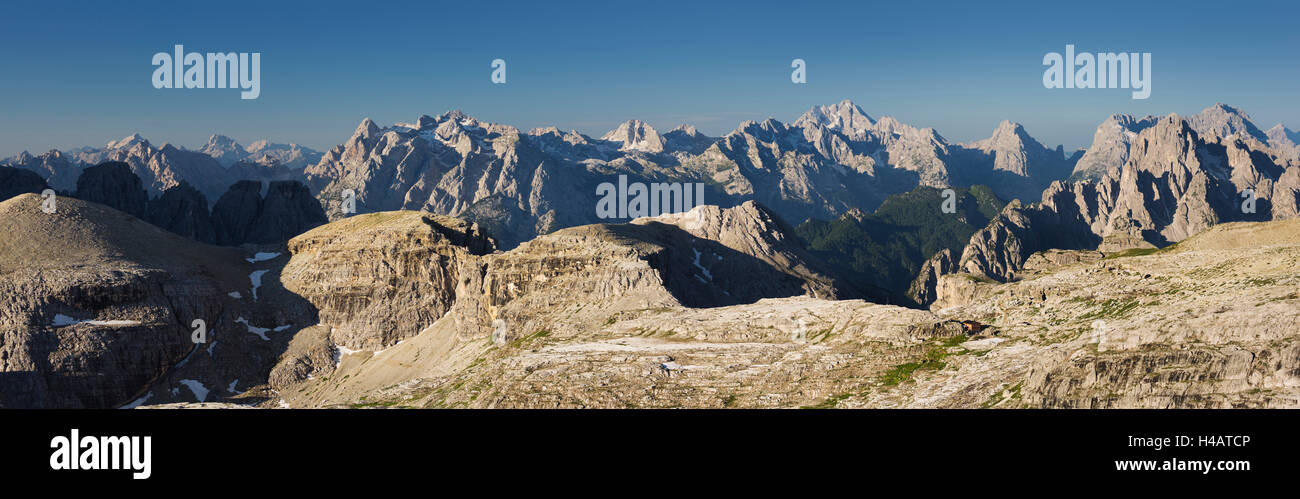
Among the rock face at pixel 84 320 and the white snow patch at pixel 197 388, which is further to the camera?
the white snow patch at pixel 197 388

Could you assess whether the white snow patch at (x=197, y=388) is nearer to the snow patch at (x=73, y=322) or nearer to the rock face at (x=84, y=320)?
the rock face at (x=84, y=320)

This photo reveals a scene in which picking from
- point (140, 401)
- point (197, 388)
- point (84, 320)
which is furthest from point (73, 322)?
point (197, 388)

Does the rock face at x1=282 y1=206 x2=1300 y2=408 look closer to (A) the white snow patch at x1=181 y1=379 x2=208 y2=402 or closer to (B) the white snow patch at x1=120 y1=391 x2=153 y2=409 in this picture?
(A) the white snow patch at x1=181 y1=379 x2=208 y2=402

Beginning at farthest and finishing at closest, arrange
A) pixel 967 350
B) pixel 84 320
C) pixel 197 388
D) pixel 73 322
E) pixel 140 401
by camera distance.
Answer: pixel 197 388 → pixel 84 320 → pixel 73 322 → pixel 140 401 → pixel 967 350

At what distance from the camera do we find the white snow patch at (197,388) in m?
177

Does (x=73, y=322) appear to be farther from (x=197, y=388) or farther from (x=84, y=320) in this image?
(x=197, y=388)

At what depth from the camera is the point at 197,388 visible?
588 feet

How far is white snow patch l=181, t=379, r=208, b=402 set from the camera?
17725cm

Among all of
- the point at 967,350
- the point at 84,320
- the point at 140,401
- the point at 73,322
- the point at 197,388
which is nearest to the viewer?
the point at 967,350

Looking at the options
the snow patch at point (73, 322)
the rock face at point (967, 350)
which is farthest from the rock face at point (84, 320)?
the rock face at point (967, 350)

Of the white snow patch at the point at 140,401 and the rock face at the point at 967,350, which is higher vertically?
the rock face at the point at 967,350

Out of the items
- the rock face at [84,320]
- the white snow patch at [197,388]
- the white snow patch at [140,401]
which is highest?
the rock face at [84,320]
